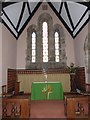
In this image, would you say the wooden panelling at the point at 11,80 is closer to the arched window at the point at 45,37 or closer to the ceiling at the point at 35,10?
the ceiling at the point at 35,10

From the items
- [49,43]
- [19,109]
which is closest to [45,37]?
[49,43]

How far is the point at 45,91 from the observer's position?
23.5 feet

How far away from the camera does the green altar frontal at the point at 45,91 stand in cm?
709

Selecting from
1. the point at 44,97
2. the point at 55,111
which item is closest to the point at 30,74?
the point at 44,97

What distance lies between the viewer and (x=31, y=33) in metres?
10.8

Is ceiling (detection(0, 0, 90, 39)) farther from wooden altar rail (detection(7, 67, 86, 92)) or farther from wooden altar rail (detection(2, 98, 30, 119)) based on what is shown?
wooden altar rail (detection(2, 98, 30, 119))

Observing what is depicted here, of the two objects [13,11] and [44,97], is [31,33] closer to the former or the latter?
[13,11]

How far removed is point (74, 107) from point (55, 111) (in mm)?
2413

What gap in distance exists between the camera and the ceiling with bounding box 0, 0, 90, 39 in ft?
24.1

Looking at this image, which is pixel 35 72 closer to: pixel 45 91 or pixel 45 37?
pixel 45 91

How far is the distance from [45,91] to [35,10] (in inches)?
205

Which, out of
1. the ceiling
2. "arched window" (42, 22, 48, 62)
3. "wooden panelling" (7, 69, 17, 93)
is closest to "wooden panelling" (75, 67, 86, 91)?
the ceiling

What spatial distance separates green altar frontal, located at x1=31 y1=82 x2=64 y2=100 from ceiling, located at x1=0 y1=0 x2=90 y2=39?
2721mm

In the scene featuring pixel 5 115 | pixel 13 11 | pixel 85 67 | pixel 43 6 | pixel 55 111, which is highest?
pixel 43 6
